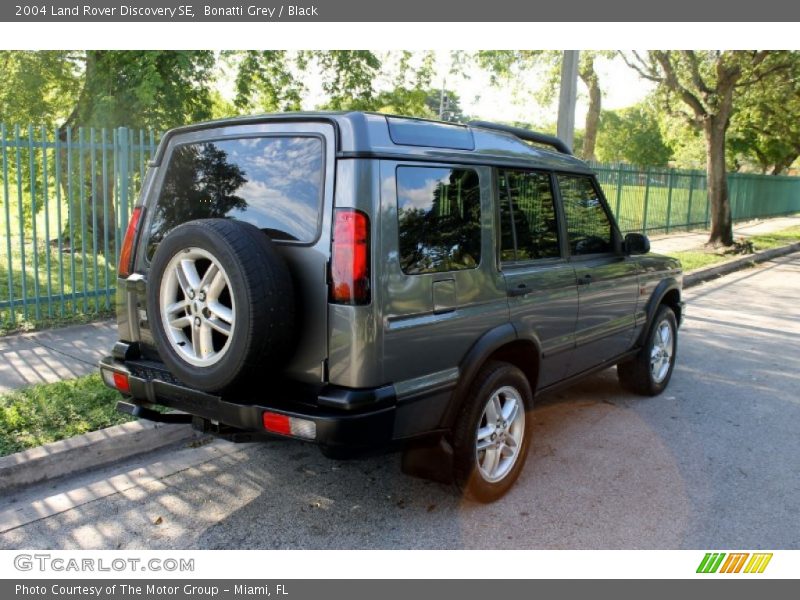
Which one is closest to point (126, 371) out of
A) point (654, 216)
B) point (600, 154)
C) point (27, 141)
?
point (27, 141)

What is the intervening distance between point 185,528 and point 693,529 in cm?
257

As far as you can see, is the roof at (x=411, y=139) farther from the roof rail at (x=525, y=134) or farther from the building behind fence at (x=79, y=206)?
the building behind fence at (x=79, y=206)

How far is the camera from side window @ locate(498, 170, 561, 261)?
3.84 metres

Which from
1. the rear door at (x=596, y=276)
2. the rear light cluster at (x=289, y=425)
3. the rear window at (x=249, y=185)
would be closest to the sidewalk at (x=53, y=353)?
the rear window at (x=249, y=185)

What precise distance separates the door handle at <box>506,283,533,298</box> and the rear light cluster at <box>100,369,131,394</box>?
2.08m

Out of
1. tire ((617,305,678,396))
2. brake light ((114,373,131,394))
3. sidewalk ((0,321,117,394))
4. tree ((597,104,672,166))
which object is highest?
tree ((597,104,672,166))

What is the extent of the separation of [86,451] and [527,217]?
9.64 ft

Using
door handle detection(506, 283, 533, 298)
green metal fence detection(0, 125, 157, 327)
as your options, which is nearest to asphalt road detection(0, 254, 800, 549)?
door handle detection(506, 283, 533, 298)

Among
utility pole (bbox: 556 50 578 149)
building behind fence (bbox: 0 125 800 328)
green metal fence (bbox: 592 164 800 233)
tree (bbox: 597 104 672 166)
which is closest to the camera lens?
building behind fence (bbox: 0 125 800 328)

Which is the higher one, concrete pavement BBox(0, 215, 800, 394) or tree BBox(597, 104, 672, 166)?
tree BBox(597, 104, 672, 166)

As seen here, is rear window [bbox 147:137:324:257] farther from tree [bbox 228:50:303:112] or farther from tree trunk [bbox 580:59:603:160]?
tree trunk [bbox 580:59:603:160]

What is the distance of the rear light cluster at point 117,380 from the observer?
3594mm

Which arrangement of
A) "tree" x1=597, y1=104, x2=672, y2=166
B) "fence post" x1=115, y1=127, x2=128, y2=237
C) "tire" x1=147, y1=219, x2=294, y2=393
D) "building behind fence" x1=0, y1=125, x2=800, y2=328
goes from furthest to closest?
"tree" x1=597, y1=104, x2=672, y2=166 < "fence post" x1=115, y1=127, x2=128, y2=237 < "building behind fence" x1=0, y1=125, x2=800, y2=328 < "tire" x1=147, y1=219, x2=294, y2=393

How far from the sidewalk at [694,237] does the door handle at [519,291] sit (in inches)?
513
